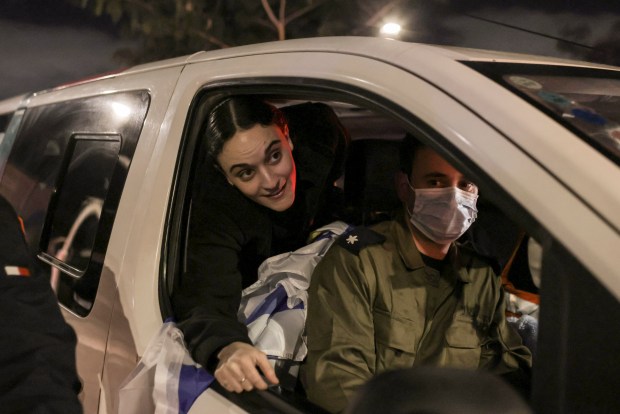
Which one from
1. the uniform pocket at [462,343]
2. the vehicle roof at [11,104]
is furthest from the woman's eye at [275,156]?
the vehicle roof at [11,104]

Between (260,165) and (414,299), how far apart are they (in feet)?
2.50

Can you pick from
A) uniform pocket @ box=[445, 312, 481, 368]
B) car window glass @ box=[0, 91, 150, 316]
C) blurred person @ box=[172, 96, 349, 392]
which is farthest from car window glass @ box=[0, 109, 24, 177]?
uniform pocket @ box=[445, 312, 481, 368]

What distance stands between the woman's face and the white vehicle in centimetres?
26

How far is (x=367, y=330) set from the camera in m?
1.82

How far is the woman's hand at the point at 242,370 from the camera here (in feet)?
5.38

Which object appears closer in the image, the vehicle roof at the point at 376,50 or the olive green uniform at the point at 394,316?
Result: the vehicle roof at the point at 376,50

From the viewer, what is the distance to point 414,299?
1883 mm

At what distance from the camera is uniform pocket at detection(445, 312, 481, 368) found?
1.85 m

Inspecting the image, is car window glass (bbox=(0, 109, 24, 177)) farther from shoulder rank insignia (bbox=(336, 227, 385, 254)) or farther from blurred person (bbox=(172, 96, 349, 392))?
shoulder rank insignia (bbox=(336, 227, 385, 254))

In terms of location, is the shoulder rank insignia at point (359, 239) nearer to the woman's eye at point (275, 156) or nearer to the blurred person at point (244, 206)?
the blurred person at point (244, 206)

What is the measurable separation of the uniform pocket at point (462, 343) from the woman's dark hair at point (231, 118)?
0.93 m

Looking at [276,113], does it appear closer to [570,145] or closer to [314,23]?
[570,145]

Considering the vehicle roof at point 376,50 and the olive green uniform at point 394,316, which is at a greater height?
the vehicle roof at point 376,50

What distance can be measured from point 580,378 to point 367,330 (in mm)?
816
